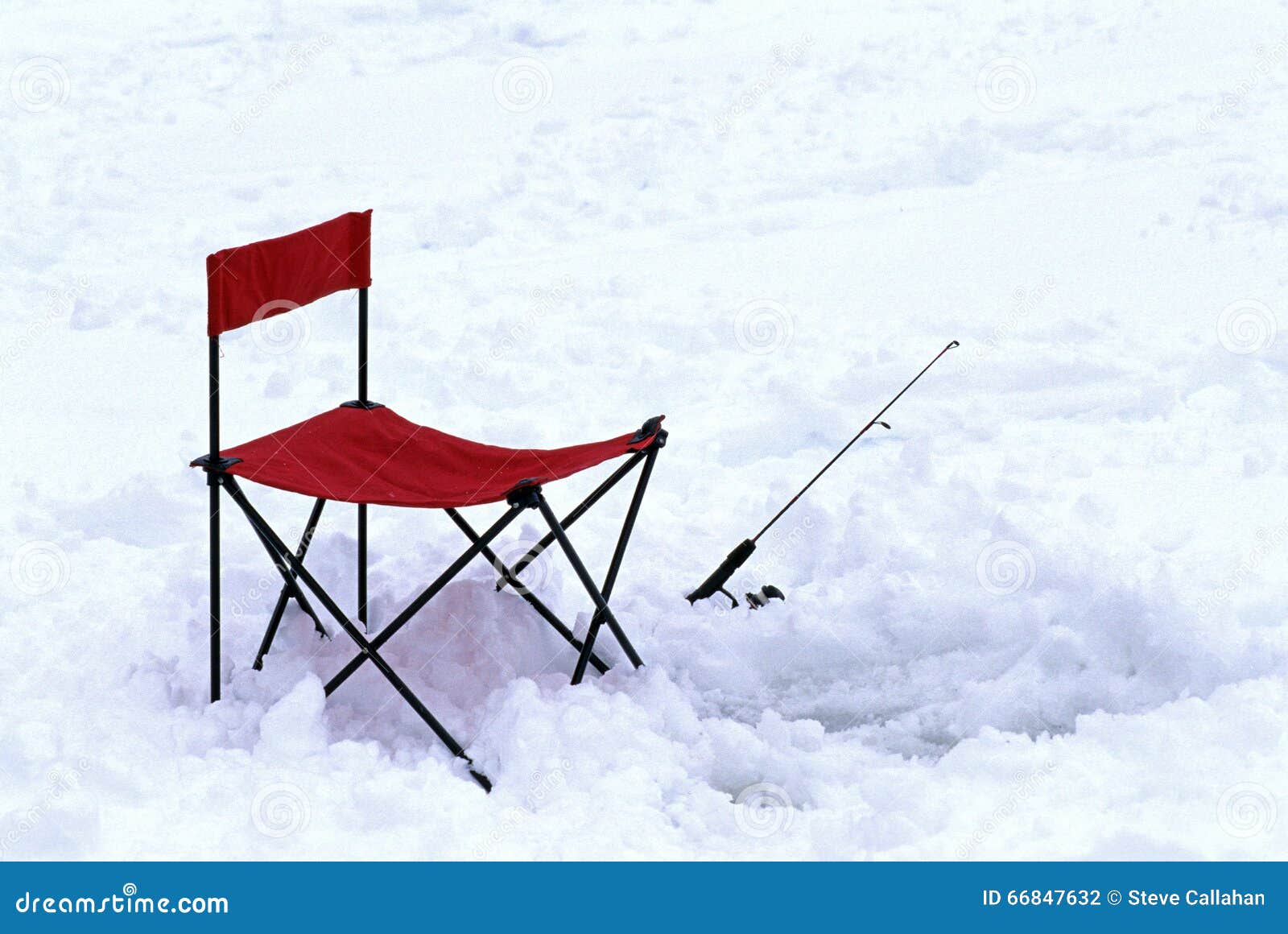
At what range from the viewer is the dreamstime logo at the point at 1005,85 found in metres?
8.51

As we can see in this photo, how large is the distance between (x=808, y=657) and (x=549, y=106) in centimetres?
521

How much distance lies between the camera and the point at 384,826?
3104 millimetres

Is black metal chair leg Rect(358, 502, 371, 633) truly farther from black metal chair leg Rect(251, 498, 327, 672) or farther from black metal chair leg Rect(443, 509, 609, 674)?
black metal chair leg Rect(443, 509, 609, 674)

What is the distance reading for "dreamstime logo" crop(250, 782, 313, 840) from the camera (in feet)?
10.1

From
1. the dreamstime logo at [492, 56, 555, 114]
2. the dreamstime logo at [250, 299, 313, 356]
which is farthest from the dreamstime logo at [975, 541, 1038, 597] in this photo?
the dreamstime logo at [492, 56, 555, 114]

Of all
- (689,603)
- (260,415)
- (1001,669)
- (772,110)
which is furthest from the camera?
(772,110)

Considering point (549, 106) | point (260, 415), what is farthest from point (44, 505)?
point (549, 106)

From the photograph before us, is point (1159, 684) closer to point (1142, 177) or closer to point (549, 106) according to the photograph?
point (1142, 177)
